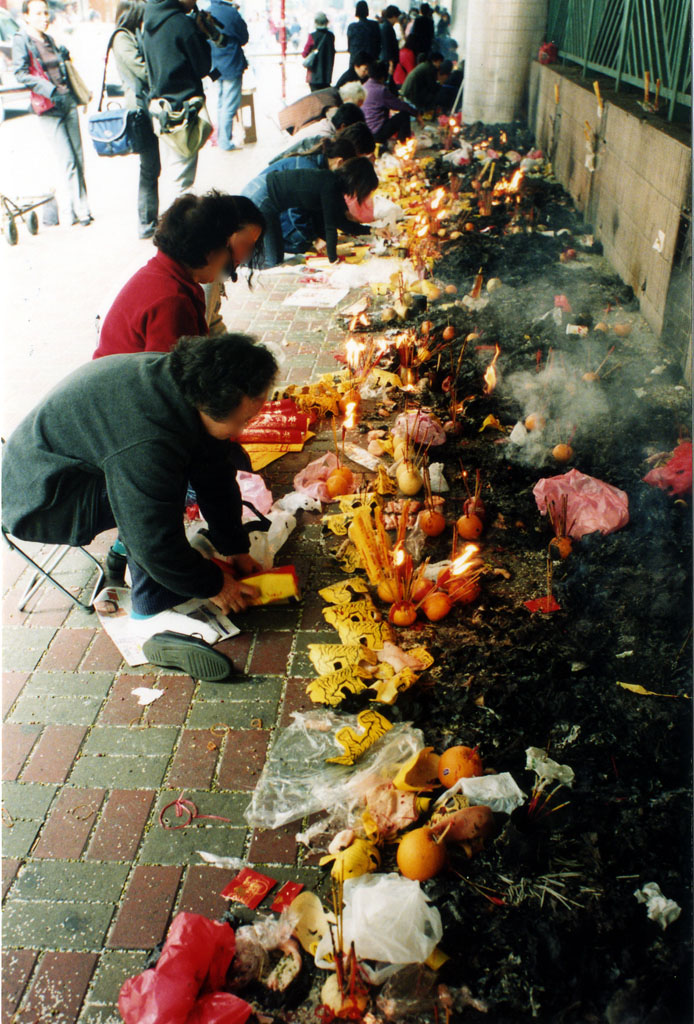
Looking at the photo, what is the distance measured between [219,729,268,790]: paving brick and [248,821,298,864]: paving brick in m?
0.21

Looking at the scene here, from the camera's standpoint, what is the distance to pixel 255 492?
4.43m

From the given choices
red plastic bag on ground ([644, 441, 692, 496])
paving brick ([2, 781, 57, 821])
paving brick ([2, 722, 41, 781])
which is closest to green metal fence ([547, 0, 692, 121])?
red plastic bag on ground ([644, 441, 692, 496])

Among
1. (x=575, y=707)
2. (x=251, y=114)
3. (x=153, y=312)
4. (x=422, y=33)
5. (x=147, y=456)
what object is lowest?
(x=575, y=707)

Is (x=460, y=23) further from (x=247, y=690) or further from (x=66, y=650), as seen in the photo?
(x=247, y=690)

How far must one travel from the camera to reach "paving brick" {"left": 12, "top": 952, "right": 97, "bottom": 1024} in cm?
222

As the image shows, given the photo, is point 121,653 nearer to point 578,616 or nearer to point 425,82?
point 578,616

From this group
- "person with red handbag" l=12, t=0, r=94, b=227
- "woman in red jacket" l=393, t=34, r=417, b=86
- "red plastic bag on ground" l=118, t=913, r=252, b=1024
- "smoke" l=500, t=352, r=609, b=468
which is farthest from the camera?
"woman in red jacket" l=393, t=34, r=417, b=86

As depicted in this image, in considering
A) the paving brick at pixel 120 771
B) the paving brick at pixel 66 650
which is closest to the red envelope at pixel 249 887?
the paving brick at pixel 120 771

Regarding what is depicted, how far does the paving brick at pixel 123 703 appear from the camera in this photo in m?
3.19

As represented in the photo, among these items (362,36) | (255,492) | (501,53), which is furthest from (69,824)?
(362,36)

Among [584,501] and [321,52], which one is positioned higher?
[321,52]

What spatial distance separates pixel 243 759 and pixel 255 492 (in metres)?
1.87

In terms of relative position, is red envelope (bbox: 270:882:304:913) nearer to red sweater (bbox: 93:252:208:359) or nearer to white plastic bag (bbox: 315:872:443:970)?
white plastic bag (bbox: 315:872:443:970)

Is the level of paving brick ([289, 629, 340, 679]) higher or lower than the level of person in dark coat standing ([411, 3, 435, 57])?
lower
